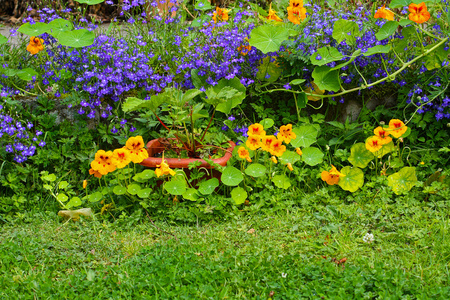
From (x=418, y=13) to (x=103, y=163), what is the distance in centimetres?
214

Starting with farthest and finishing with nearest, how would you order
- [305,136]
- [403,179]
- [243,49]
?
1. [243,49]
2. [305,136]
3. [403,179]

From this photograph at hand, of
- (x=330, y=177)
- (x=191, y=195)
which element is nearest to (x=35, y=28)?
(x=191, y=195)

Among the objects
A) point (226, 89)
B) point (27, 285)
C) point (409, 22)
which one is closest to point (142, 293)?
point (27, 285)

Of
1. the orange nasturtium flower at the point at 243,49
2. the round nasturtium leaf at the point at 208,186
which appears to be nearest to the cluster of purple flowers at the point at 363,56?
the orange nasturtium flower at the point at 243,49

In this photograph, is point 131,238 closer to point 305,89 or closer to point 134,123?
point 134,123

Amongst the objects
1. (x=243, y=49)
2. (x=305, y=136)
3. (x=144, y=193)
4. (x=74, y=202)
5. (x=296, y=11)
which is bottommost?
(x=74, y=202)

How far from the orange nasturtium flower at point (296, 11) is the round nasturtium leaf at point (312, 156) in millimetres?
909

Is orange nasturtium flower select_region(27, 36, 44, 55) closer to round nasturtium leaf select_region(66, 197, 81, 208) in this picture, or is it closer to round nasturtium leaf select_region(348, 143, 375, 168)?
round nasturtium leaf select_region(66, 197, 81, 208)

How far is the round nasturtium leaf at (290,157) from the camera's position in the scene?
9.23 ft

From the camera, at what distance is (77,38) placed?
2875 millimetres

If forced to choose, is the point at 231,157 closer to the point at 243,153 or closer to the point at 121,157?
the point at 243,153

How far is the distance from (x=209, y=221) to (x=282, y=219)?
0.45m

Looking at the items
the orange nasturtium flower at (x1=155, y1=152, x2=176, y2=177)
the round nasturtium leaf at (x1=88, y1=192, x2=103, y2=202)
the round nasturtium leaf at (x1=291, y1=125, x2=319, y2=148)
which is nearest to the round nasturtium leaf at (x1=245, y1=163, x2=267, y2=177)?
the round nasturtium leaf at (x1=291, y1=125, x2=319, y2=148)

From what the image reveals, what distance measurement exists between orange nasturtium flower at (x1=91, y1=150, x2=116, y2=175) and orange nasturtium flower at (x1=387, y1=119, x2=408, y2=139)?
176 cm
